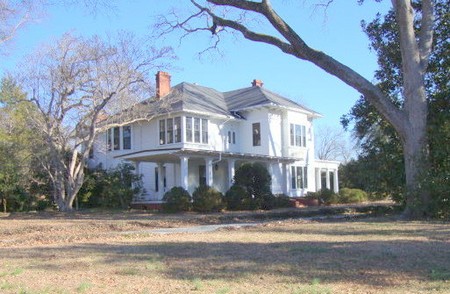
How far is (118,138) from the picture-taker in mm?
36594

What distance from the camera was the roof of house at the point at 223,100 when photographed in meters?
32.8

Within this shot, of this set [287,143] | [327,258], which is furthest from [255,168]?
[327,258]

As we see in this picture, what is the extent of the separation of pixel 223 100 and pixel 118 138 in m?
8.41

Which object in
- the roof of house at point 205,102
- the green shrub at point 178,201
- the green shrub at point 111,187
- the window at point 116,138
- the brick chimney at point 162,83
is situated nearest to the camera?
the green shrub at point 178,201

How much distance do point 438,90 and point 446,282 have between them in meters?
15.8

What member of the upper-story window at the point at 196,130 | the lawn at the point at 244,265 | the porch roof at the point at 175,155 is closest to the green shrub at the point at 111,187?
the porch roof at the point at 175,155

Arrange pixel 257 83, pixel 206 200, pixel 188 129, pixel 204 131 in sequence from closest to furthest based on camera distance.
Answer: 1. pixel 206 200
2. pixel 188 129
3. pixel 204 131
4. pixel 257 83

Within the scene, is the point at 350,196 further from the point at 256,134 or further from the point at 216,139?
the point at 216,139

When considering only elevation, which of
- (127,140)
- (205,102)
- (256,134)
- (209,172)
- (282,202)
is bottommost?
(282,202)

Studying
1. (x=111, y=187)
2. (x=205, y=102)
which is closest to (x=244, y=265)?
(x=111, y=187)

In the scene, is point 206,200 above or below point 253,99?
below

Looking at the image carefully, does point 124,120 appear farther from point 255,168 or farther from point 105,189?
point 255,168

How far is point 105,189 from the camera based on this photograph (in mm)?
31453

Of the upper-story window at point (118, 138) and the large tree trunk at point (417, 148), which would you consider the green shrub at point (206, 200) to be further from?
the large tree trunk at point (417, 148)
